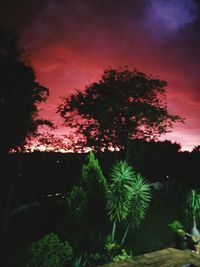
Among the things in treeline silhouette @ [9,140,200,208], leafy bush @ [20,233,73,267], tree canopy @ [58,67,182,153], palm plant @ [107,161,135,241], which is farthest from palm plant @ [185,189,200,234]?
tree canopy @ [58,67,182,153]

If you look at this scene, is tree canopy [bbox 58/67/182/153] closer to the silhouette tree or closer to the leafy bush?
the silhouette tree

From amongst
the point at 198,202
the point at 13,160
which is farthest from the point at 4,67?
the point at 198,202

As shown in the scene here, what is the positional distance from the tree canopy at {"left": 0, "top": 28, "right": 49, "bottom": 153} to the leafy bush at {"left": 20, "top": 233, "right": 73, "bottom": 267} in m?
6.47

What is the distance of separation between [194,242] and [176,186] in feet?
34.9

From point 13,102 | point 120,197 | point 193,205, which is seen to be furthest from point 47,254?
point 13,102

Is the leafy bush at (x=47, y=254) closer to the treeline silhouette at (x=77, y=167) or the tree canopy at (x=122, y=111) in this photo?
the treeline silhouette at (x=77, y=167)

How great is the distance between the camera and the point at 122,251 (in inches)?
338

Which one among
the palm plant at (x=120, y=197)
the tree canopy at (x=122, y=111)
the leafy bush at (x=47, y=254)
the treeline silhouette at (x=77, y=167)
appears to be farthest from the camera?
the tree canopy at (x=122, y=111)

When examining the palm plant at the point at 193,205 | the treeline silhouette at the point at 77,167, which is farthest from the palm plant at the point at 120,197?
the treeline silhouette at the point at 77,167

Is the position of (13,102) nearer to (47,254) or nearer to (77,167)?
(77,167)

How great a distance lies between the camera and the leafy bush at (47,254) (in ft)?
22.9

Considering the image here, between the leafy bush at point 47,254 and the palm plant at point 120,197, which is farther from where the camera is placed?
the palm plant at point 120,197

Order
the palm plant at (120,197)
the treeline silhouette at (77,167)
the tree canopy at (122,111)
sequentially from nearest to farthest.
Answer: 1. the palm plant at (120,197)
2. the treeline silhouette at (77,167)
3. the tree canopy at (122,111)

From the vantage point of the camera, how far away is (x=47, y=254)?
7199 millimetres
